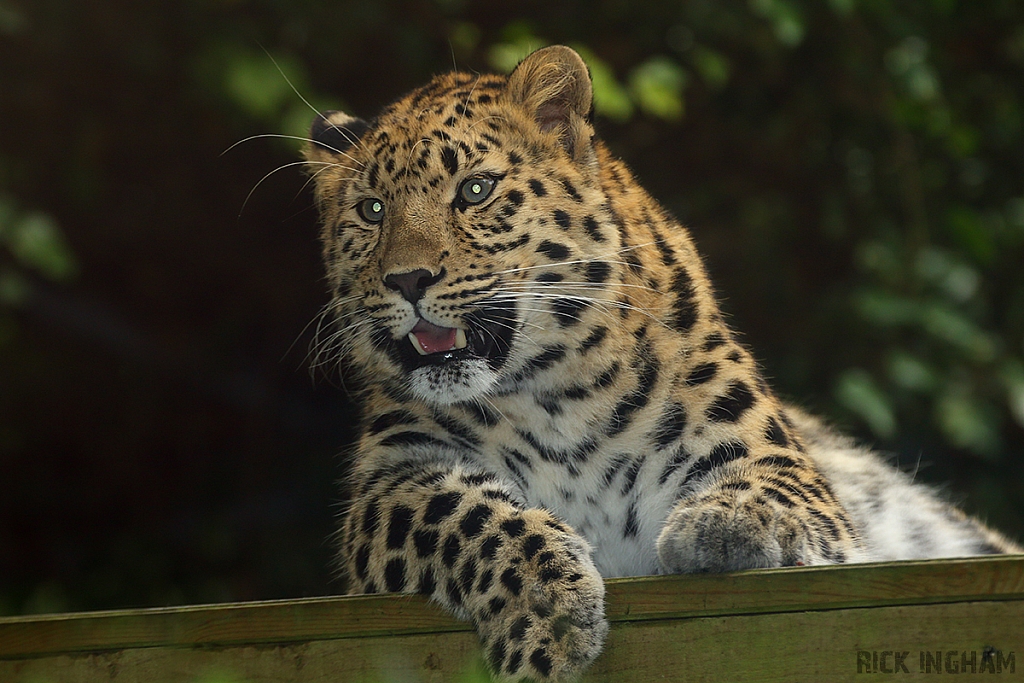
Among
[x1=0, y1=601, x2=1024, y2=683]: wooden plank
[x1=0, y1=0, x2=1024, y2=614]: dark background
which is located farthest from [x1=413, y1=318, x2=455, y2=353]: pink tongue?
[x1=0, y1=0, x2=1024, y2=614]: dark background

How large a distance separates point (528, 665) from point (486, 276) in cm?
114

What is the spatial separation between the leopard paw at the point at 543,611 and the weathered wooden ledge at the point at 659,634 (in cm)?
5

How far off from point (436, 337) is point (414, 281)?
0.60ft

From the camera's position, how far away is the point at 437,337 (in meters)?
3.41

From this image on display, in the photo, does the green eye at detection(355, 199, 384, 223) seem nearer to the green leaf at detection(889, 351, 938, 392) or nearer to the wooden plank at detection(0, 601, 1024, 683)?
the wooden plank at detection(0, 601, 1024, 683)

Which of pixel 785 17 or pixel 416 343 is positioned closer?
pixel 416 343

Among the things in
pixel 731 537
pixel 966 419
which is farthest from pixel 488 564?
pixel 966 419

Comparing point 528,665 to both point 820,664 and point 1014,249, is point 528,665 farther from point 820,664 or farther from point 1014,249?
point 1014,249

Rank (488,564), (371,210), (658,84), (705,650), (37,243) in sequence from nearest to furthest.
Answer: (705,650), (488,564), (371,210), (37,243), (658,84)

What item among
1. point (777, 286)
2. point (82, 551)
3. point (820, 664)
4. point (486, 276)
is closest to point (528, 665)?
point (820, 664)

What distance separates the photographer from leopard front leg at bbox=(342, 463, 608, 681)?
2771 millimetres

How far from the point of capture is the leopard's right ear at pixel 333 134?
3947mm

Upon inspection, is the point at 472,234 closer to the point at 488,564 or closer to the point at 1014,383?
the point at 488,564

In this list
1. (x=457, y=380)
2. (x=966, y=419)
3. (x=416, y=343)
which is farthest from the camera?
(x=966, y=419)
